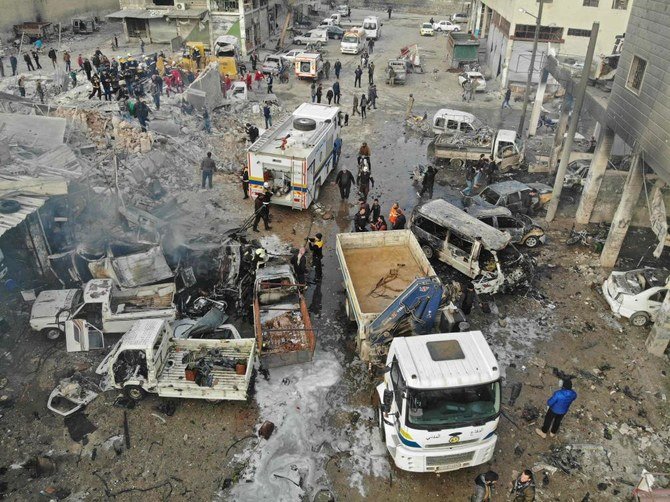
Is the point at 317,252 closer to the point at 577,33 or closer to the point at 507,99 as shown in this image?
the point at 507,99

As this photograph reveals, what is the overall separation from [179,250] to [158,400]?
15.1ft

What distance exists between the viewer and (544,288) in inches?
579

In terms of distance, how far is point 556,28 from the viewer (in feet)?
106

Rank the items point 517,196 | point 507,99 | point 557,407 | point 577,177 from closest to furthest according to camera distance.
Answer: point 557,407
point 517,196
point 577,177
point 507,99

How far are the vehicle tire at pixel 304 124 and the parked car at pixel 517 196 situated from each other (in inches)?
269

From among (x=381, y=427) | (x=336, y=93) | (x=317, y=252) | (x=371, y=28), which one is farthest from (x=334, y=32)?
(x=381, y=427)

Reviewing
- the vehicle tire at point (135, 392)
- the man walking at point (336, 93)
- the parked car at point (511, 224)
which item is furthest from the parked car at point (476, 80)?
the vehicle tire at point (135, 392)

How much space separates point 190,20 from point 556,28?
2644cm

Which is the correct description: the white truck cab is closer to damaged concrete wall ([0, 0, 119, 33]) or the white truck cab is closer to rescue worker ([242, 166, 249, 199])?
rescue worker ([242, 166, 249, 199])

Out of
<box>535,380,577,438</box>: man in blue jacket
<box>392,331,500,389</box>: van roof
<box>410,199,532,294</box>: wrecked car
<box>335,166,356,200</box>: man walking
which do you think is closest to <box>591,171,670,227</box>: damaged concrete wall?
<box>410,199,532,294</box>: wrecked car

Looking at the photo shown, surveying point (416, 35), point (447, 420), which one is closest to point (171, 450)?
point (447, 420)

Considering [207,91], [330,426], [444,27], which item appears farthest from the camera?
[444,27]

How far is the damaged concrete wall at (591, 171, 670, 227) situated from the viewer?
17.6m

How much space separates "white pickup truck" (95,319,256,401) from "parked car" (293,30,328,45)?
40.1m
